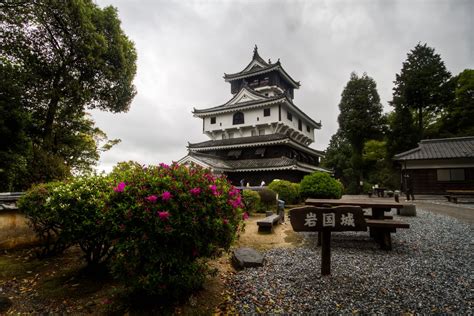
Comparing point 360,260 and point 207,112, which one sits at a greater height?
point 207,112

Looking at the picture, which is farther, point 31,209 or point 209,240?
point 31,209

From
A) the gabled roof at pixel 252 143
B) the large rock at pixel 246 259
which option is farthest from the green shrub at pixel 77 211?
the gabled roof at pixel 252 143

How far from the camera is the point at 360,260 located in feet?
16.3

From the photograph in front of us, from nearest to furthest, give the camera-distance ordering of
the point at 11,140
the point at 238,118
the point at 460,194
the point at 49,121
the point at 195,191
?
the point at 195,191 → the point at 11,140 → the point at 49,121 → the point at 460,194 → the point at 238,118

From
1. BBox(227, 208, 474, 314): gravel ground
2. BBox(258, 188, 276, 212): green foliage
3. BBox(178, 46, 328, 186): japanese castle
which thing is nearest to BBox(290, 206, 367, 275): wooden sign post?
BBox(227, 208, 474, 314): gravel ground

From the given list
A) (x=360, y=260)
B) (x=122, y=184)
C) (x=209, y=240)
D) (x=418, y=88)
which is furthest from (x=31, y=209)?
(x=418, y=88)

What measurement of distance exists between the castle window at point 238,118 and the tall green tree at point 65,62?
12.9m

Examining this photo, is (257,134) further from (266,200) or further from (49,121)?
(49,121)

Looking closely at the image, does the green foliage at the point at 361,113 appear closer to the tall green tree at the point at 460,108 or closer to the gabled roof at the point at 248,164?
the tall green tree at the point at 460,108

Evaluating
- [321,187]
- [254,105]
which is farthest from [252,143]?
[321,187]

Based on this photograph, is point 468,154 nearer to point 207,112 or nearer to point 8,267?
point 207,112

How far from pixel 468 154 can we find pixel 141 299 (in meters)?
26.8

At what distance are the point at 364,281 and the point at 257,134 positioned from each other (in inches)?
897

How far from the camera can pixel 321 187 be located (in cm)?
1266
